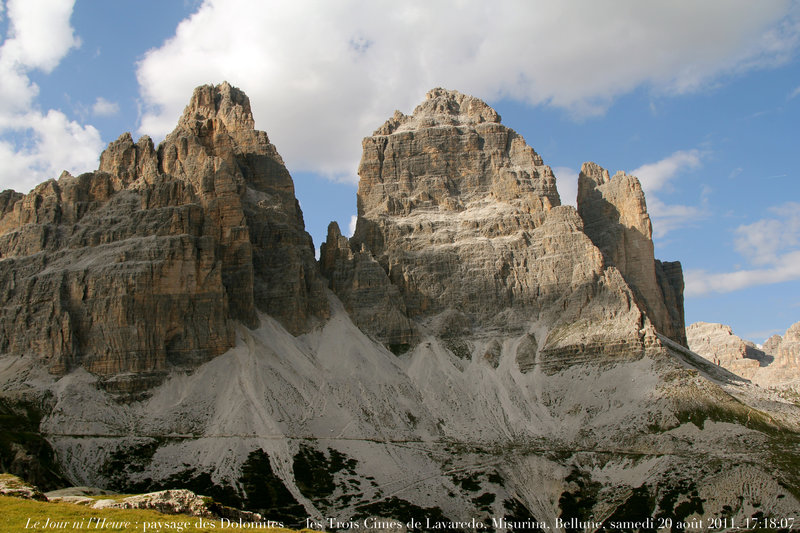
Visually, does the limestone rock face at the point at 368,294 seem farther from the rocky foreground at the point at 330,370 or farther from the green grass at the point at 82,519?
the green grass at the point at 82,519

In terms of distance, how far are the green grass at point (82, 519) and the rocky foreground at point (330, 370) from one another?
6275 cm

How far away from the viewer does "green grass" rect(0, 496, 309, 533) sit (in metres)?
47.9

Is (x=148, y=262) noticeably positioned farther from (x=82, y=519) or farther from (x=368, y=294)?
(x=82, y=519)

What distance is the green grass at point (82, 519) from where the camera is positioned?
4791 centimetres

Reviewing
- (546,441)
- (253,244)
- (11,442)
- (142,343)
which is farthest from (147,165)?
(546,441)

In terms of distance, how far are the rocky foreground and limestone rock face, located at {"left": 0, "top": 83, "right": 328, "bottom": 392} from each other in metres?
0.44

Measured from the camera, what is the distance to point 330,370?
540ft

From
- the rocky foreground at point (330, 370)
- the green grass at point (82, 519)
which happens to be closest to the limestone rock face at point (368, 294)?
the rocky foreground at point (330, 370)

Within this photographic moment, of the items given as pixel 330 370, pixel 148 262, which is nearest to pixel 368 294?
pixel 330 370

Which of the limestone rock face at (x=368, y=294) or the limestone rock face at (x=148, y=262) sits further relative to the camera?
the limestone rock face at (x=368, y=294)

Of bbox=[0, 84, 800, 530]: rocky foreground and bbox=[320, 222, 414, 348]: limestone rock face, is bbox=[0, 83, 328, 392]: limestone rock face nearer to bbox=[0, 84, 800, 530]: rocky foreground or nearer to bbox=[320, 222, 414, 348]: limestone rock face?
bbox=[0, 84, 800, 530]: rocky foreground

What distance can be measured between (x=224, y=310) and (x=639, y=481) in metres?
84.1

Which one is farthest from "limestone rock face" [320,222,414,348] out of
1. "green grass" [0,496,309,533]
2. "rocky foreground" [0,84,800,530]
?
"green grass" [0,496,309,533]

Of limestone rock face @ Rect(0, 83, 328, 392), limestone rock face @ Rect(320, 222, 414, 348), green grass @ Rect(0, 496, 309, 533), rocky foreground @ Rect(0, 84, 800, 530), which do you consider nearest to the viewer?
green grass @ Rect(0, 496, 309, 533)
